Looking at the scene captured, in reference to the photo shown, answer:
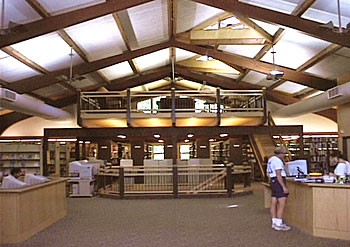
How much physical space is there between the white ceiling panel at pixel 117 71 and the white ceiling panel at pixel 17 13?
6928mm

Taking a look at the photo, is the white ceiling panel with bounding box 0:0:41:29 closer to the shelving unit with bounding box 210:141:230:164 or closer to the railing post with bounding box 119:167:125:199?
the railing post with bounding box 119:167:125:199

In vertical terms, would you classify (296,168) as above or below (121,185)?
above

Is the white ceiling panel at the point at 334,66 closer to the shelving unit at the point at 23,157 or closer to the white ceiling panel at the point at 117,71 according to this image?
the white ceiling panel at the point at 117,71

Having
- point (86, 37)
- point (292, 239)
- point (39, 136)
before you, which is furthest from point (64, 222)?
point (39, 136)

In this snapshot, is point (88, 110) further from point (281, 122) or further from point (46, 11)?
point (281, 122)

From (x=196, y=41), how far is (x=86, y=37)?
3.99 m

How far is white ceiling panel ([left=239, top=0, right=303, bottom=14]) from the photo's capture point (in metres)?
9.59

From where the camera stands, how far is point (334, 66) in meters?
13.2

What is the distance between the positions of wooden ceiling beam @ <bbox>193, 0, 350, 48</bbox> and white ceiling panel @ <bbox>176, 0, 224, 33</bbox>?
1.71 m

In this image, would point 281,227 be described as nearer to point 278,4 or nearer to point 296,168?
point 296,168

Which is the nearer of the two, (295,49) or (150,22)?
(150,22)

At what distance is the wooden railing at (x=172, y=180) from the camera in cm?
1291

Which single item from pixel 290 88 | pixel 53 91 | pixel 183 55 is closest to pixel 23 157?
pixel 53 91

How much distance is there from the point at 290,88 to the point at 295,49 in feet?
17.7
